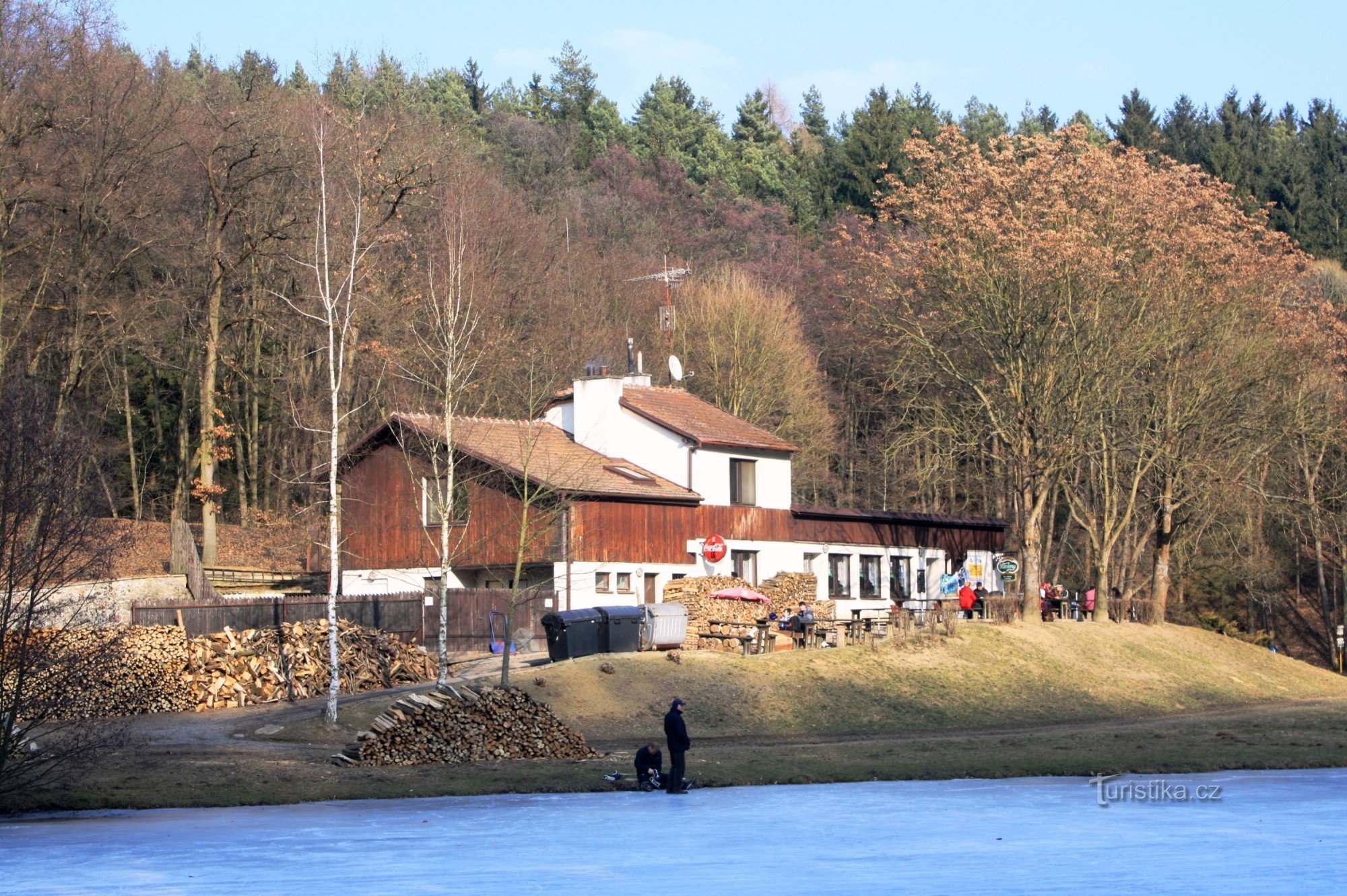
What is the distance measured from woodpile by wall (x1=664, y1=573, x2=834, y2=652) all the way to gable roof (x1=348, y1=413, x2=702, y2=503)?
126 inches

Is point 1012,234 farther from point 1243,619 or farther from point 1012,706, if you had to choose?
point 1243,619

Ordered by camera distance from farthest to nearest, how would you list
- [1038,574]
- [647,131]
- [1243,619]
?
1. [647,131]
2. [1243,619]
3. [1038,574]

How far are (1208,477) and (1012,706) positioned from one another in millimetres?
21204

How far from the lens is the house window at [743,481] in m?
49.8

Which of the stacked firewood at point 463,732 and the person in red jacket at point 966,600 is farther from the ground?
the person in red jacket at point 966,600

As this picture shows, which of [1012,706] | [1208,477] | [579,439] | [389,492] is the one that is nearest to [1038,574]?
[1208,477]

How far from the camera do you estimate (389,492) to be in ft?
156

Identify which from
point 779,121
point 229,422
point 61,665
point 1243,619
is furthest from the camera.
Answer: point 779,121

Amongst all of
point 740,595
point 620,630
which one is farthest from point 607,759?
point 740,595

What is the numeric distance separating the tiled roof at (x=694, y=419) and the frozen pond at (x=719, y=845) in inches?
1059

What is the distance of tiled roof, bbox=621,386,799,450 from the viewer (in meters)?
48.4

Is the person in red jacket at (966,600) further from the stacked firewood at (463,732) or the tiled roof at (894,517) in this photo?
the stacked firewood at (463,732)

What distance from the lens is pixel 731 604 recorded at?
4381 centimetres

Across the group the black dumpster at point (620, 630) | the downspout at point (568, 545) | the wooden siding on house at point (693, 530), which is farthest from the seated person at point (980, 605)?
the black dumpster at point (620, 630)
